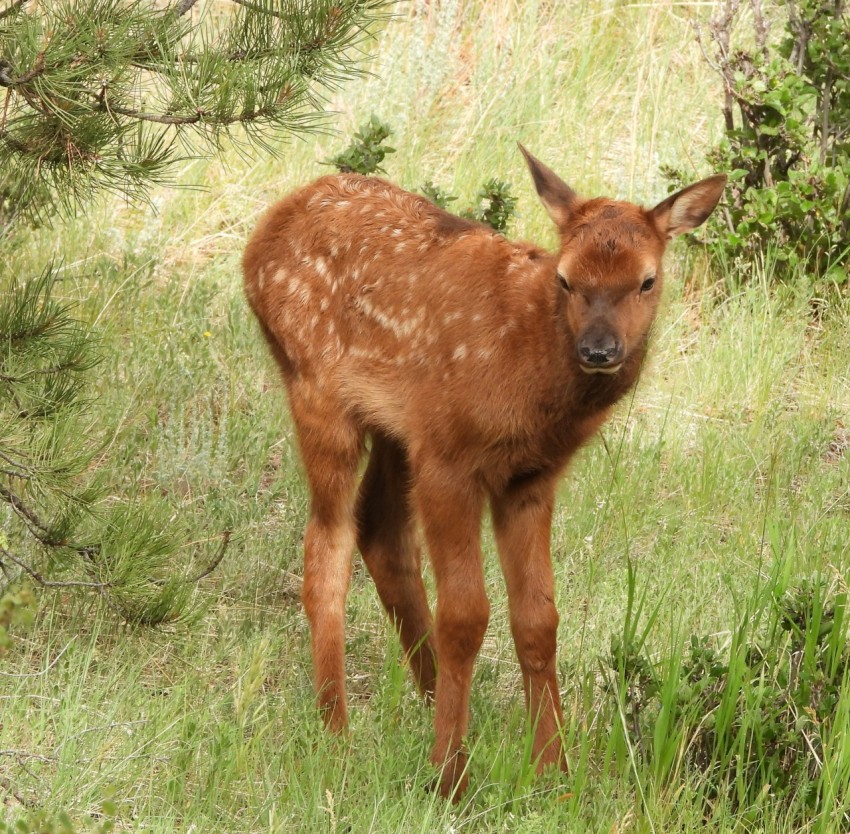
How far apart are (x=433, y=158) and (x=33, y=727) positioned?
5.70m

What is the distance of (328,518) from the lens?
16.8ft

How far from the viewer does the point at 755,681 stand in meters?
4.44

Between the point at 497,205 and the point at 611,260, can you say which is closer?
the point at 611,260

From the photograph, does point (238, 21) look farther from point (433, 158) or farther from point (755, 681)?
point (433, 158)

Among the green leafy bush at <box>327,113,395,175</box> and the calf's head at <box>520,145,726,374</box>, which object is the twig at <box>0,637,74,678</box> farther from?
the green leafy bush at <box>327,113,395,175</box>

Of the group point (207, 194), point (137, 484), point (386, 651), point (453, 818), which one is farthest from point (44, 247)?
point (453, 818)

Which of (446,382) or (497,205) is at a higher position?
(497,205)

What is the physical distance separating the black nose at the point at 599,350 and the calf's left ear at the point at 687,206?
24.2 inches

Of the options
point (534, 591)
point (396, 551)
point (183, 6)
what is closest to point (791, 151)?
point (396, 551)

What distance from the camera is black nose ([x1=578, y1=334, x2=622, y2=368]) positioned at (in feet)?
13.8

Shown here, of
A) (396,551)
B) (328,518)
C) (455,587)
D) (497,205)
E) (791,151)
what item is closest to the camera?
(455,587)

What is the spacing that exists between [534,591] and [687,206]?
55.2 inches

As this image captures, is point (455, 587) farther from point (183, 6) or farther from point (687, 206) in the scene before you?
point (183, 6)

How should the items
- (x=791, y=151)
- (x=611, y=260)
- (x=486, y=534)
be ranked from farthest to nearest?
(x=791, y=151) → (x=486, y=534) → (x=611, y=260)
